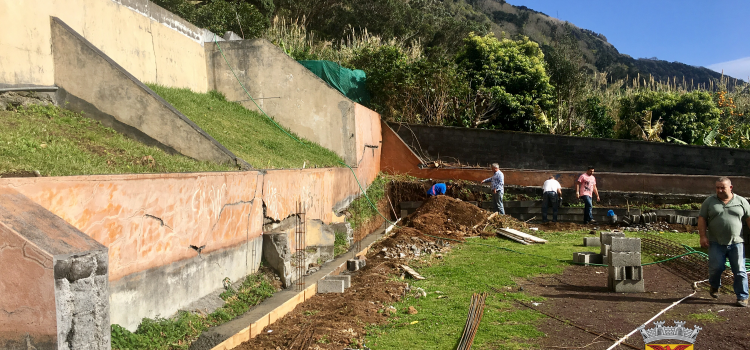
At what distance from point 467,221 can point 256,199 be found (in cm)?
796

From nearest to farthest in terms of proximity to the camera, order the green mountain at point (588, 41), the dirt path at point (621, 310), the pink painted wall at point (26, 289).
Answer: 1. the pink painted wall at point (26, 289)
2. the dirt path at point (621, 310)
3. the green mountain at point (588, 41)

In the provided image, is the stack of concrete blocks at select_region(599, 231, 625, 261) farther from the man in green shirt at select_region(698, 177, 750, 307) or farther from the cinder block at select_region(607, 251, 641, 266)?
the man in green shirt at select_region(698, 177, 750, 307)

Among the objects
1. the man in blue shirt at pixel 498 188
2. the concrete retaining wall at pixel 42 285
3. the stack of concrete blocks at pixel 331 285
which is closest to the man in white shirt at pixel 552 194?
the man in blue shirt at pixel 498 188

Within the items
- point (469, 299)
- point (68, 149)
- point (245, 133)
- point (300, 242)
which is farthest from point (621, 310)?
point (245, 133)

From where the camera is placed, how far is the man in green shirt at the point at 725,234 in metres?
7.43

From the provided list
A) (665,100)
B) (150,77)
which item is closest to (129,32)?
(150,77)

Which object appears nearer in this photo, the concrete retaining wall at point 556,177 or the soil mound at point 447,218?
the soil mound at point 447,218

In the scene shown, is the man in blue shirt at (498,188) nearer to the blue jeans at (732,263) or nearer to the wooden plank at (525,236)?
the wooden plank at (525,236)

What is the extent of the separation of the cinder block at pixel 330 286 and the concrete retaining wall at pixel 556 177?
10.6 metres

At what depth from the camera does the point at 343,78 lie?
1970cm

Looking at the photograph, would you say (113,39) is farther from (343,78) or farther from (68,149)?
(343,78)

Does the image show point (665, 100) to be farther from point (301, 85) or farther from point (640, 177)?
point (301, 85)

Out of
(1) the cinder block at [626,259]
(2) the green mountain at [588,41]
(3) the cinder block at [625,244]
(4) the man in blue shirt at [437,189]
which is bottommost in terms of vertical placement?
(1) the cinder block at [626,259]

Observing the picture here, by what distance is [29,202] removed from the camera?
13.7 feet
